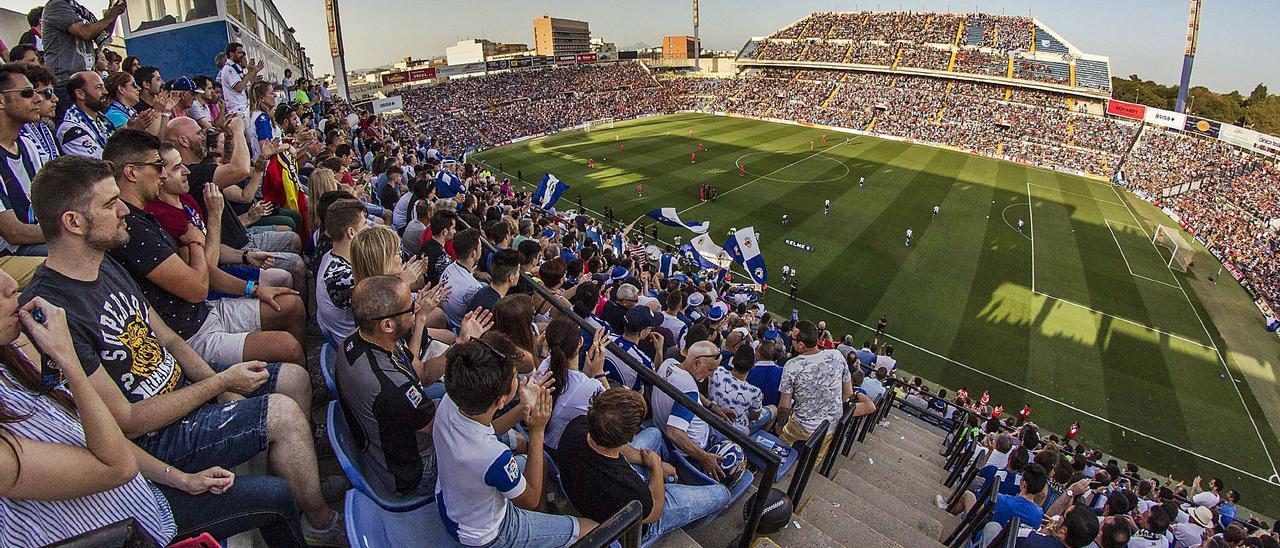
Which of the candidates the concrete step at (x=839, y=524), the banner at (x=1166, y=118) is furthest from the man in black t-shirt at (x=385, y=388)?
the banner at (x=1166, y=118)

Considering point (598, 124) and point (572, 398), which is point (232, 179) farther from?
point (598, 124)

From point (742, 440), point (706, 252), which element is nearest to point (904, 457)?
point (742, 440)

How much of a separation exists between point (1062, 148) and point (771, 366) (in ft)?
169

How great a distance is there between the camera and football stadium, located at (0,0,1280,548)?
294cm

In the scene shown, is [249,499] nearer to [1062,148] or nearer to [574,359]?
[574,359]

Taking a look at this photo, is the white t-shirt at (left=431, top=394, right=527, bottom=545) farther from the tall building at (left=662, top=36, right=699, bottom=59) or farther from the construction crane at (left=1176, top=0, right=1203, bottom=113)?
the tall building at (left=662, top=36, right=699, bottom=59)

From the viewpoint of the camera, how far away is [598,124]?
6169cm

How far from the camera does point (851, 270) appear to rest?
24.0 m

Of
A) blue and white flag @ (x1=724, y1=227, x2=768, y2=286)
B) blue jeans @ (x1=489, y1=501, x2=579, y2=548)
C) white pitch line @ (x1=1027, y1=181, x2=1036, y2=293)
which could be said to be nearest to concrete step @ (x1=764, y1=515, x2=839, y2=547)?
blue jeans @ (x1=489, y1=501, x2=579, y2=548)

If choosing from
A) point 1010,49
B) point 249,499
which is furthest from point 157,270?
point 1010,49

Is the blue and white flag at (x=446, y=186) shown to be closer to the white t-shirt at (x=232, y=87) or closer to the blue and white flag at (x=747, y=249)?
the white t-shirt at (x=232, y=87)

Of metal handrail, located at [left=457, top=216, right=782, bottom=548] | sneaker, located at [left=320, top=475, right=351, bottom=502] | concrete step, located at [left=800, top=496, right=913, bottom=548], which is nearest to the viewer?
metal handrail, located at [left=457, top=216, right=782, bottom=548]

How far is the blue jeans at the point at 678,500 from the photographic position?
389 centimetres

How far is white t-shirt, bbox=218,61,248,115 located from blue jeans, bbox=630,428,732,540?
32.3ft
